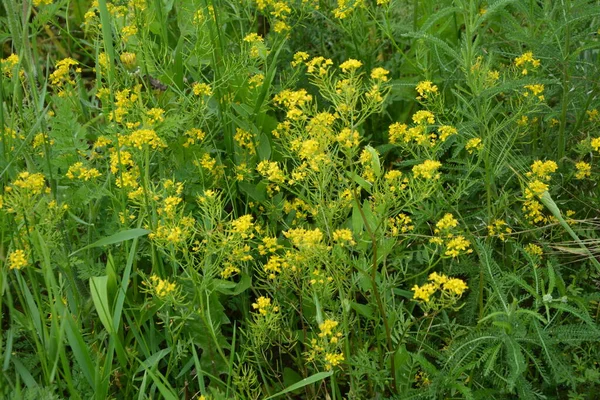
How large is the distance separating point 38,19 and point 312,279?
1.28 m

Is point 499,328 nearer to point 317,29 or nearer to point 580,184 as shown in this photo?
point 580,184

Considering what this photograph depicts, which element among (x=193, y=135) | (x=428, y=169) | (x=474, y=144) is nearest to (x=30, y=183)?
(x=193, y=135)

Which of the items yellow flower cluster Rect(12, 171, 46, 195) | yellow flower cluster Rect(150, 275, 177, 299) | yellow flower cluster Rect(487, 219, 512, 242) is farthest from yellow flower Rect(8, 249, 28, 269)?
yellow flower cluster Rect(487, 219, 512, 242)

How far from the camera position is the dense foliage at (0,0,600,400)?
6.96ft

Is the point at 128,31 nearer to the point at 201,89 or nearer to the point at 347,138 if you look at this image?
the point at 201,89

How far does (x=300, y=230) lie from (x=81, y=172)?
736 millimetres

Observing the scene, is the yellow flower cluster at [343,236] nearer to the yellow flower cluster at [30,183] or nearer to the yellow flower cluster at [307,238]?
the yellow flower cluster at [307,238]

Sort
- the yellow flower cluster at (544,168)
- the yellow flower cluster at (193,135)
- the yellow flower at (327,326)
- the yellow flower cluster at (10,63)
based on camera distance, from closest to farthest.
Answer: the yellow flower at (327,326)
the yellow flower cluster at (544,168)
the yellow flower cluster at (193,135)
the yellow flower cluster at (10,63)

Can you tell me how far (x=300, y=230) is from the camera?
2.13 m

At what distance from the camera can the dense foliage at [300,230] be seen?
2.12 metres

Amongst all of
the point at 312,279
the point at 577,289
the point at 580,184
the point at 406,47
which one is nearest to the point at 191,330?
the point at 312,279

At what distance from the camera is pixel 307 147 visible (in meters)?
2.09

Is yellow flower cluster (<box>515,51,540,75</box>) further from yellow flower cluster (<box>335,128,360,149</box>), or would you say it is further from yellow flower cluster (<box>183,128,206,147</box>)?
yellow flower cluster (<box>183,128,206,147</box>)

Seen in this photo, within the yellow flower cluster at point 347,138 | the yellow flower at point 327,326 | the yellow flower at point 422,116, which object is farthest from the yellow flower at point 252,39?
the yellow flower at point 327,326
